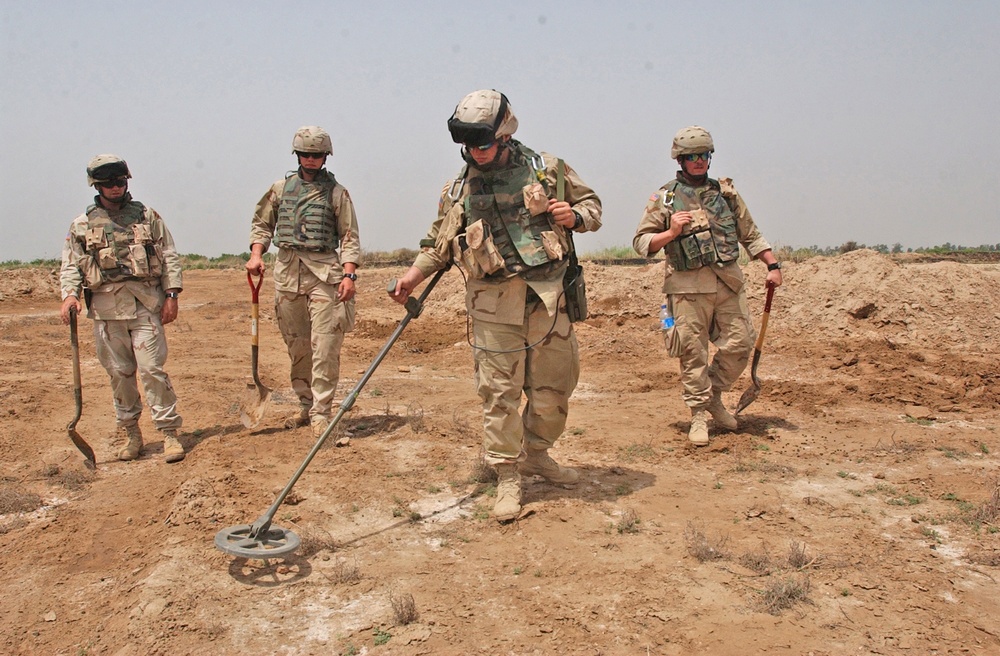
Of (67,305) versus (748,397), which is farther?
(748,397)

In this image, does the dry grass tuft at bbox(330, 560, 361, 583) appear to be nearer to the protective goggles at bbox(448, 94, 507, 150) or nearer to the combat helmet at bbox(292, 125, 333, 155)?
the protective goggles at bbox(448, 94, 507, 150)

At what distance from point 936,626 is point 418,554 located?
7.89 feet

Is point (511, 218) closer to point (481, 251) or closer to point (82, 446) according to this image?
point (481, 251)

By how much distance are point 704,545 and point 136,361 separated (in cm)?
460

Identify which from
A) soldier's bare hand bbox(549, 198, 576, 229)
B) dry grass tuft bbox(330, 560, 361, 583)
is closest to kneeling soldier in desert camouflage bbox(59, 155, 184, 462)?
dry grass tuft bbox(330, 560, 361, 583)

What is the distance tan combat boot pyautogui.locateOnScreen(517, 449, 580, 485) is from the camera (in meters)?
5.41

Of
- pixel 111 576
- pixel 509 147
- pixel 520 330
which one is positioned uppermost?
pixel 509 147

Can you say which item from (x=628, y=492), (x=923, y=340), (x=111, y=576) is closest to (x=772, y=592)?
(x=628, y=492)

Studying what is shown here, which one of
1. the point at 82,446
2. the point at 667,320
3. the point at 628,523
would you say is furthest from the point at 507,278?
the point at 82,446

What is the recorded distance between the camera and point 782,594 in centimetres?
384

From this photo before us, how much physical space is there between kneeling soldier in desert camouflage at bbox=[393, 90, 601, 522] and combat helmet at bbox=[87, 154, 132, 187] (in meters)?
2.89

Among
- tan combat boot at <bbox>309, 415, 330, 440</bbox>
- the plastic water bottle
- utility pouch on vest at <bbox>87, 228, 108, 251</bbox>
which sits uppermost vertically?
utility pouch on vest at <bbox>87, 228, 108, 251</bbox>

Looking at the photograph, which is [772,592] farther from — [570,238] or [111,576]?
[111,576]

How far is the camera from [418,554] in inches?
178
